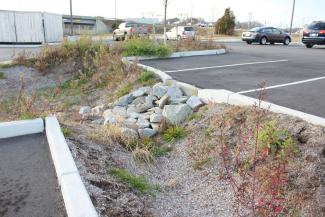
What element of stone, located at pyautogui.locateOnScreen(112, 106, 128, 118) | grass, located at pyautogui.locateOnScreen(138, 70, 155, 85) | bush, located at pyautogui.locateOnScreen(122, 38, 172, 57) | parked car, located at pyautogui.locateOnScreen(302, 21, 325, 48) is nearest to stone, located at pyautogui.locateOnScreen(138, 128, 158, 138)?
stone, located at pyautogui.locateOnScreen(112, 106, 128, 118)

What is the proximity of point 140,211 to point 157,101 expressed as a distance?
14.0 ft

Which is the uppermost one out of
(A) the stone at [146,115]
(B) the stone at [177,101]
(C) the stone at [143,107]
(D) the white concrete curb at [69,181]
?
(D) the white concrete curb at [69,181]

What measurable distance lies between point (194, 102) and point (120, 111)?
68.8 inches

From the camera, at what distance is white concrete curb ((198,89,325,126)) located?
4832 mm

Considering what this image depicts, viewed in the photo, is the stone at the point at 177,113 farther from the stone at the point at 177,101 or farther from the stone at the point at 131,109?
the stone at the point at 131,109

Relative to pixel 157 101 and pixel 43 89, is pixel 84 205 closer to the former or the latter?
pixel 157 101

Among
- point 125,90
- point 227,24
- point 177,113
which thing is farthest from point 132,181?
point 227,24

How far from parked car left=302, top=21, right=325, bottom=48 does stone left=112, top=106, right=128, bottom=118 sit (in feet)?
61.6

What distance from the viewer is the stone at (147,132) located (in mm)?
6074

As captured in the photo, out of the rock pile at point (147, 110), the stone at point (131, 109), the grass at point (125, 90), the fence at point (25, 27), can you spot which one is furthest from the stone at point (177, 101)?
the fence at point (25, 27)

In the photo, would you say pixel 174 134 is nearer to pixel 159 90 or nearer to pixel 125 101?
pixel 159 90

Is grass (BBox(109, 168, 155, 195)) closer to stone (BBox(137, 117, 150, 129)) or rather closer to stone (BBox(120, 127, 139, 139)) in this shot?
stone (BBox(120, 127, 139, 139))

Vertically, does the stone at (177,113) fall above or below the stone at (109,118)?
above

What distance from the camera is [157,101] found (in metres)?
7.60
